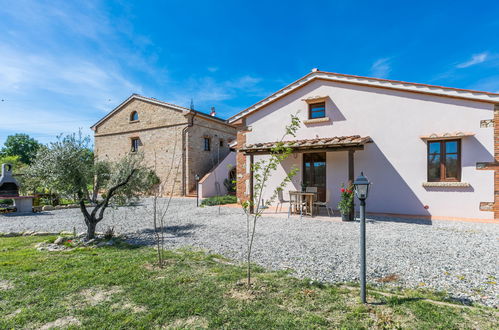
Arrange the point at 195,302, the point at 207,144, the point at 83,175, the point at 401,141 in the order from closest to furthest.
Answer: the point at 195,302 < the point at 83,175 < the point at 401,141 < the point at 207,144

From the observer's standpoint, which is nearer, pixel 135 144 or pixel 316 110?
pixel 316 110

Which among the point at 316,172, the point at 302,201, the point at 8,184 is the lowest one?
the point at 302,201

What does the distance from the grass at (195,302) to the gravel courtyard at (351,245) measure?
2.09 feet

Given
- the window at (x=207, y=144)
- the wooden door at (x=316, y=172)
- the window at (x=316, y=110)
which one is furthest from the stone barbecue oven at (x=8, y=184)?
the window at (x=316, y=110)

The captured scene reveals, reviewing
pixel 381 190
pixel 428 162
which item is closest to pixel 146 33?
pixel 381 190

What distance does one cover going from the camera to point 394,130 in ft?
28.0

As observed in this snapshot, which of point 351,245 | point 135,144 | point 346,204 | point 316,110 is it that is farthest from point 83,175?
point 135,144

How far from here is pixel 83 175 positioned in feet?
18.9

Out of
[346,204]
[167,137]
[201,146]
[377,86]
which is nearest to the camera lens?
[346,204]

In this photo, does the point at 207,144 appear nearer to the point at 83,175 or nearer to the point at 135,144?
the point at 135,144

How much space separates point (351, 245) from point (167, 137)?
1578cm

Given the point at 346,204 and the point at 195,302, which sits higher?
the point at 346,204

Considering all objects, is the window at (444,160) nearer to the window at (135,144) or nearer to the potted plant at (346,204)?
the potted plant at (346,204)

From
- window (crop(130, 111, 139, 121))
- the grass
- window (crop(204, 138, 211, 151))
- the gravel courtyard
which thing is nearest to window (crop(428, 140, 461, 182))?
the gravel courtyard
